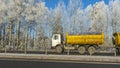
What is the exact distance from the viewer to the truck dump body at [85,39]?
38.0 m

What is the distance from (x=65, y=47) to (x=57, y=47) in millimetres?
1147

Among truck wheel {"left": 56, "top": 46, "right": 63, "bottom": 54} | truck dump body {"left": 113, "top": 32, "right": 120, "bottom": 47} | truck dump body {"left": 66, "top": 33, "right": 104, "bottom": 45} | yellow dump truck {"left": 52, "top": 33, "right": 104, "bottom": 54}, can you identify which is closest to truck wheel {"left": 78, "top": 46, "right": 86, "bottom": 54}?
yellow dump truck {"left": 52, "top": 33, "right": 104, "bottom": 54}

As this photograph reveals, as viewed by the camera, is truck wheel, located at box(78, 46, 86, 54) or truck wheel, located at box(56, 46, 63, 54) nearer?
truck wheel, located at box(78, 46, 86, 54)

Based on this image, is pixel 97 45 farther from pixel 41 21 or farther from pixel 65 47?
pixel 41 21

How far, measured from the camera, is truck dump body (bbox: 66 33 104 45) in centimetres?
3803

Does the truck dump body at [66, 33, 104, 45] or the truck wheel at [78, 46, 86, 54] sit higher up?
the truck dump body at [66, 33, 104, 45]

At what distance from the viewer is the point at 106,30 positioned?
248 ft

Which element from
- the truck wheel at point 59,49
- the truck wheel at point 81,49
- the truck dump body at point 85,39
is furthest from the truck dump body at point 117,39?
the truck wheel at point 59,49

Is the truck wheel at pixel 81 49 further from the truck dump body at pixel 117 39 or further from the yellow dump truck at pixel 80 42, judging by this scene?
the truck dump body at pixel 117 39

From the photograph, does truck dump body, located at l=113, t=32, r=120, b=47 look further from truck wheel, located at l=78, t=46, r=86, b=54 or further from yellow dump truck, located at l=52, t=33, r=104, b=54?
truck wheel, located at l=78, t=46, r=86, b=54

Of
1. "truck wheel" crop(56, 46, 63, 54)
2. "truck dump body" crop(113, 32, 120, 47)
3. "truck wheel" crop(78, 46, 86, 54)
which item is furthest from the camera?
"truck wheel" crop(56, 46, 63, 54)

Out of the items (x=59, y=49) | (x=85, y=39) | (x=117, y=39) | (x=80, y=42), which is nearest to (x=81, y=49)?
(x=80, y=42)

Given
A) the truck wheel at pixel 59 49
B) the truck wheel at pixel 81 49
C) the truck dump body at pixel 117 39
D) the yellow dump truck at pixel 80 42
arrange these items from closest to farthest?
1. the truck wheel at pixel 81 49
2. the truck dump body at pixel 117 39
3. the yellow dump truck at pixel 80 42
4. the truck wheel at pixel 59 49

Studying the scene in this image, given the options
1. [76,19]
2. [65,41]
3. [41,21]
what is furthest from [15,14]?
[65,41]
